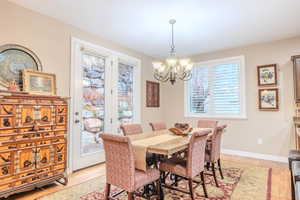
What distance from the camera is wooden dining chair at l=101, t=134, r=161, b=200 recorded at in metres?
1.86

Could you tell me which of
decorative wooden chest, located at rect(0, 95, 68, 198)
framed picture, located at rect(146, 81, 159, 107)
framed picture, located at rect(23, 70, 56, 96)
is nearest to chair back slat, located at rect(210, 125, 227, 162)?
decorative wooden chest, located at rect(0, 95, 68, 198)

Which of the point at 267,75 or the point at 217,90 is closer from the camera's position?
the point at 267,75

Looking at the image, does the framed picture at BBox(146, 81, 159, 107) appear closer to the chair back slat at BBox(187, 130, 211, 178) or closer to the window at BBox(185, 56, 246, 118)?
the window at BBox(185, 56, 246, 118)

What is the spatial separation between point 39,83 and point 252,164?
422 cm

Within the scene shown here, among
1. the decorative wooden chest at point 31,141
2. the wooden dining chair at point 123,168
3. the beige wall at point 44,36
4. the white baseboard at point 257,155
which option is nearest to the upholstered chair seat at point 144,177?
the wooden dining chair at point 123,168

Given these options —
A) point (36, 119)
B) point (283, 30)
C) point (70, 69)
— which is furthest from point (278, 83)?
point (36, 119)

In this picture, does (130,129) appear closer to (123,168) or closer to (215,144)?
(123,168)

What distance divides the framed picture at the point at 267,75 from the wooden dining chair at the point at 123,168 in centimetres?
359

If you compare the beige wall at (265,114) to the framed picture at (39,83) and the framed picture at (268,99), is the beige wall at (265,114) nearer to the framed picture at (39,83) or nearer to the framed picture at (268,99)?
the framed picture at (268,99)

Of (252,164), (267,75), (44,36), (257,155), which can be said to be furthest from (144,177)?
(267,75)

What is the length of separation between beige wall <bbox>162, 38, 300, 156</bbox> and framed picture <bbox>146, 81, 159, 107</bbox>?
1803 mm

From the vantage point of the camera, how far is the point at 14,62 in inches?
104

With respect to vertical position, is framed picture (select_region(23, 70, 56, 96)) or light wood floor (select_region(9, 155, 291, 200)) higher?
framed picture (select_region(23, 70, 56, 96))

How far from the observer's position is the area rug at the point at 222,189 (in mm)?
2398
